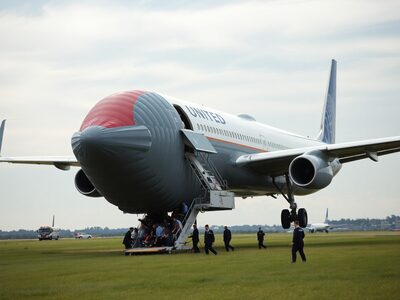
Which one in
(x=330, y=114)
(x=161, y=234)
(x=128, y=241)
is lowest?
(x=128, y=241)

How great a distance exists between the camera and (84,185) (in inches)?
1284

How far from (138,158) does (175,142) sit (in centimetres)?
250

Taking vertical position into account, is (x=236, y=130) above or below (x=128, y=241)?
above

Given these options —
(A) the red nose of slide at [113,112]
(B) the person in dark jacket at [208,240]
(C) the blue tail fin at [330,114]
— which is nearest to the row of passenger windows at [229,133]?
(A) the red nose of slide at [113,112]

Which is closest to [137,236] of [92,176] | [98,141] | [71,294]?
[92,176]

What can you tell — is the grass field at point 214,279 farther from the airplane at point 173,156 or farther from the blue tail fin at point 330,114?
the blue tail fin at point 330,114

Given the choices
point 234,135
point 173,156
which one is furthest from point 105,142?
point 234,135

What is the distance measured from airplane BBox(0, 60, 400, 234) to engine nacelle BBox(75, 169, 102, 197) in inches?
1.8

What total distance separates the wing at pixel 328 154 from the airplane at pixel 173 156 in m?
0.04

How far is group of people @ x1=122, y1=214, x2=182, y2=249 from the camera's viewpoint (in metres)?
28.1

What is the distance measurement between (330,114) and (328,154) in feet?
68.0

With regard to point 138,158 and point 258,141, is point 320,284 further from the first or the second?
point 258,141

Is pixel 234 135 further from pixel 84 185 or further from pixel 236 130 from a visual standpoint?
A: pixel 84 185

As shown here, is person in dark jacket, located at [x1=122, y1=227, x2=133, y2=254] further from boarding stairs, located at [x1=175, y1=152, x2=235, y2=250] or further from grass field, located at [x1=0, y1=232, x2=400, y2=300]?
grass field, located at [x1=0, y1=232, x2=400, y2=300]
